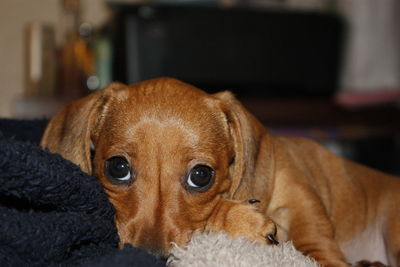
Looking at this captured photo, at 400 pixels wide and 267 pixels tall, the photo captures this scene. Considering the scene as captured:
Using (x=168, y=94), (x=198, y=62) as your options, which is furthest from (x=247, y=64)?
(x=168, y=94)

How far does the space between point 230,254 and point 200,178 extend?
0.61 metres

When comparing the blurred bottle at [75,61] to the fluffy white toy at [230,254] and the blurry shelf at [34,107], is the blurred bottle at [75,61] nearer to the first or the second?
the blurry shelf at [34,107]

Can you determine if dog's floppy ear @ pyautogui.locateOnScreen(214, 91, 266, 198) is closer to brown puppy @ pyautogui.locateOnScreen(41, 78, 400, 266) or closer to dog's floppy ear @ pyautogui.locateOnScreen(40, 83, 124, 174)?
brown puppy @ pyautogui.locateOnScreen(41, 78, 400, 266)

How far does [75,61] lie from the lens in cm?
492

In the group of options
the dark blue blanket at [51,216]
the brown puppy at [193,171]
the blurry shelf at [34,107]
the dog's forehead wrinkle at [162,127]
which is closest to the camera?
the dark blue blanket at [51,216]

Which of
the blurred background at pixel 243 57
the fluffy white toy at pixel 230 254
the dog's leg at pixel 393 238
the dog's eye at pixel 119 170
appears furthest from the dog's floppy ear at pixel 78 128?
the blurred background at pixel 243 57

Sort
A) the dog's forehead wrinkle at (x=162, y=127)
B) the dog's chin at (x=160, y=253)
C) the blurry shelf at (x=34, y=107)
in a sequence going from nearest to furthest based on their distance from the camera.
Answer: the dog's chin at (x=160, y=253), the dog's forehead wrinkle at (x=162, y=127), the blurry shelf at (x=34, y=107)

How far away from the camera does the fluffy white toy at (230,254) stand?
135 centimetres

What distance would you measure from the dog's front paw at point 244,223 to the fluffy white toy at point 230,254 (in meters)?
0.11

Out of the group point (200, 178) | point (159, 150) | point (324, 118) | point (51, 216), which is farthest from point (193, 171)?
point (324, 118)

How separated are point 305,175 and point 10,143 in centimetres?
148

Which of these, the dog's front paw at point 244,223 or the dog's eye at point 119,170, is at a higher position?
the dog's eye at point 119,170

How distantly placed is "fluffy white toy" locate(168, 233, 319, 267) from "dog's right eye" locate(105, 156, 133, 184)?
0.50 meters

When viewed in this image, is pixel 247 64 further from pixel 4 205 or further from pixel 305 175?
pixel 4 205
